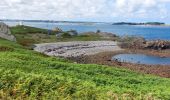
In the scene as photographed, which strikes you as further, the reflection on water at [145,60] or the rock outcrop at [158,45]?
the rock outcrop at [158,45]

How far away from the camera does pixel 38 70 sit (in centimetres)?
2294

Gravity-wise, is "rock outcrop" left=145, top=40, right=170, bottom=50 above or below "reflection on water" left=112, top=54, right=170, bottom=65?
above

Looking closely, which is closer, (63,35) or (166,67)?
(166,67)

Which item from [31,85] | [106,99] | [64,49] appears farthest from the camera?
[64,49]

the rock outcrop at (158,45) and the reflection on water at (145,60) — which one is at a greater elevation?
the rock outcrop at (158,45)

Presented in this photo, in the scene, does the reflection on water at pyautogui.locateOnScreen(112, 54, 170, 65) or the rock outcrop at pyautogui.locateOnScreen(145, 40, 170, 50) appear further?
the rock outcrop at pyautogui.locateOnScreen(145, 40, 170, 50)

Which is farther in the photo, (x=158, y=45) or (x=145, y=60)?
(x=158, y=45)

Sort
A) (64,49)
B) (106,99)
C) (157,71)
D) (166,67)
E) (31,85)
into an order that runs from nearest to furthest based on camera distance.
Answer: (106,99) → (31,85) → (157,71) → (166,67) → (64,49)

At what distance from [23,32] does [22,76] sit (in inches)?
3777

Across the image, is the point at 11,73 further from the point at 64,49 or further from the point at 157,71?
the point at 64,49

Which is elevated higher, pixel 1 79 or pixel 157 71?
pixel 1 79

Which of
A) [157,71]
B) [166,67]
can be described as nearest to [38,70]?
[157,71]

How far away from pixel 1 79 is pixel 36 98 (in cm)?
230

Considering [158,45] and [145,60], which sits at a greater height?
[158,45]
